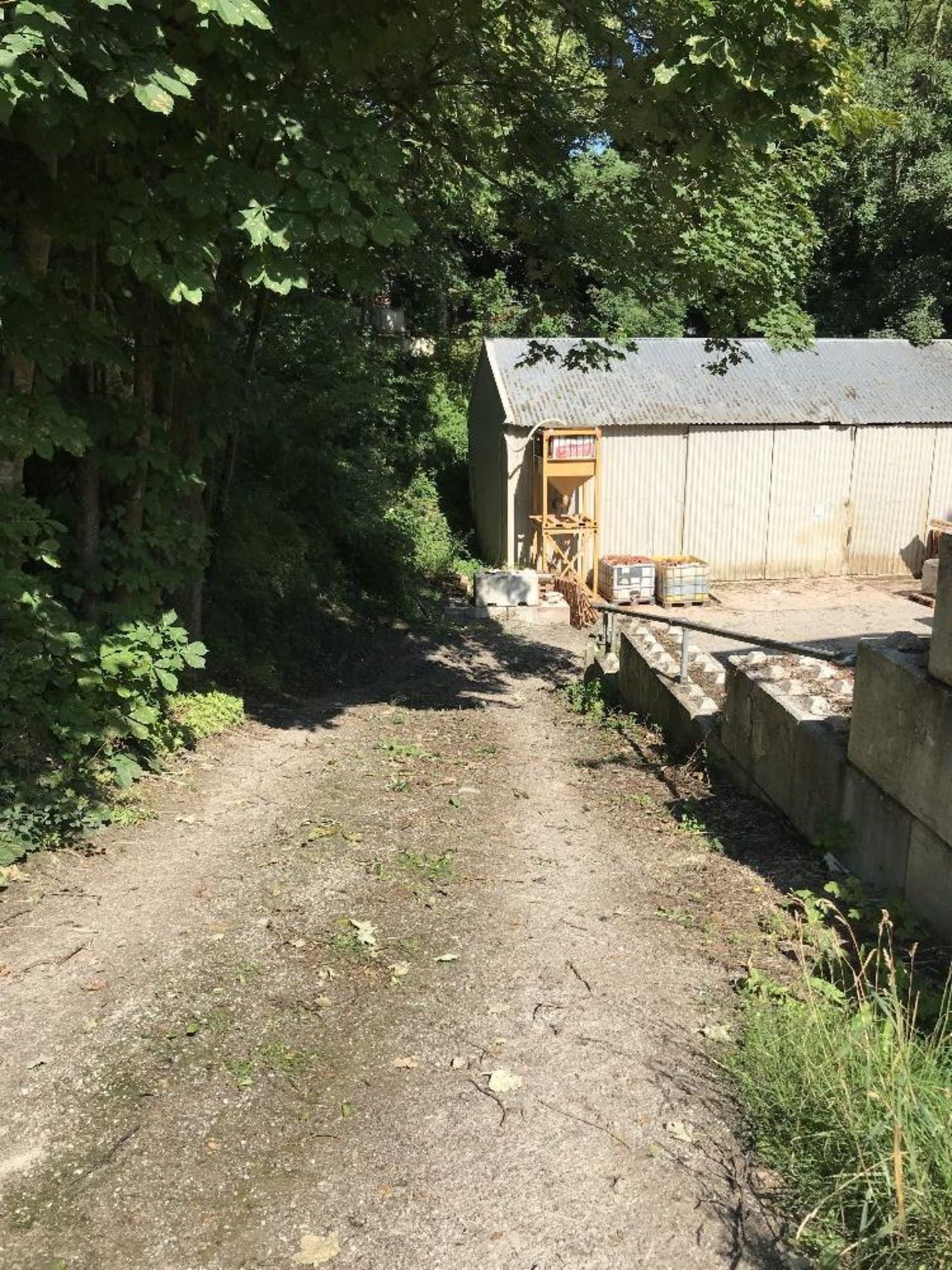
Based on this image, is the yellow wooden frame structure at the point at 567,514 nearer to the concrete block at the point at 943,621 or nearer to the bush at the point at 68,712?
the bush at the point at 68,712

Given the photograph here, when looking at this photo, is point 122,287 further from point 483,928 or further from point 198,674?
point 483,928

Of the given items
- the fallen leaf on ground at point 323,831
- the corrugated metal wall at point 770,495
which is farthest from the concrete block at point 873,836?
the corrugated metal wall at point 770,495

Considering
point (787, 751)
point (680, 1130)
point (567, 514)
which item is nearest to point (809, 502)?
point (567, 514)

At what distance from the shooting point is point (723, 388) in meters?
21.5

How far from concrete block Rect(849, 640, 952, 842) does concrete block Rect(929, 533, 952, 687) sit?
0.24 ft

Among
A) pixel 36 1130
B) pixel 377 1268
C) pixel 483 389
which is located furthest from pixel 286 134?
pixel 483 389

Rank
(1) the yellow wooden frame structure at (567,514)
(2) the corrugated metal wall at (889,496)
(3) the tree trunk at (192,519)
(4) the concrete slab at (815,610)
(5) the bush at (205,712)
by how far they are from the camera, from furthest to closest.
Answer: (2) the corrugated metal wall at (889,496) → (1) the yellow wooden frame structure at (567,514) → (4) the concrete slab at (815,610) → (5) the bush at (205,712) → (3) the tree trunk at (192,519)

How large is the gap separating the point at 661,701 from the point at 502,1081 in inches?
245

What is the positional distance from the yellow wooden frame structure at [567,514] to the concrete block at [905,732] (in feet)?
46.5

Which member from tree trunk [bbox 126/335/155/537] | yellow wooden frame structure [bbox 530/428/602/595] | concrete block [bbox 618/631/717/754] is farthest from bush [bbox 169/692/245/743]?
yellow wooden frame structure [bbox 530/428/602/595]

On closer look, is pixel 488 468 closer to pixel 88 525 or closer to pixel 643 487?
pixel 643 487

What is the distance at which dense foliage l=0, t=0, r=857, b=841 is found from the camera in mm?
5352

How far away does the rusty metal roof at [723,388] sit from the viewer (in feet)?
67.8

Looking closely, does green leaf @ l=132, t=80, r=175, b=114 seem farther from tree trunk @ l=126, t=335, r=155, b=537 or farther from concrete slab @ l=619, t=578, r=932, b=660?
concrete slab @ l=619, t=578, r=932, b=660
